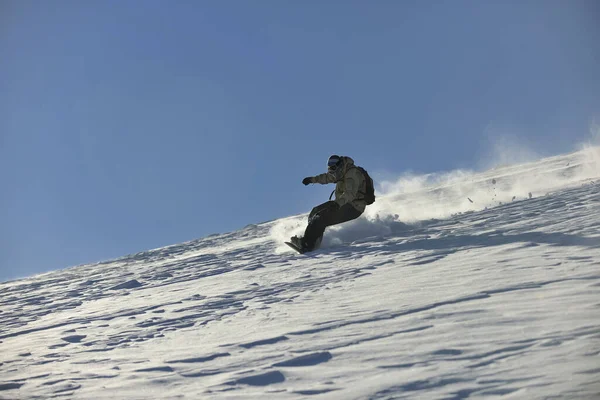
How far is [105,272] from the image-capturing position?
14.7 meters

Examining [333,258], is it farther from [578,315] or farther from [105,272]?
[105,272]

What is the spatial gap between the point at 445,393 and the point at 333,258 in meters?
6.48

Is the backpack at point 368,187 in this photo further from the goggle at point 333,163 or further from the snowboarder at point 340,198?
the goggle at point 333,163

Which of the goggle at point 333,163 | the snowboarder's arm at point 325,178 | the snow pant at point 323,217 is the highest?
the goggle at point 333,163

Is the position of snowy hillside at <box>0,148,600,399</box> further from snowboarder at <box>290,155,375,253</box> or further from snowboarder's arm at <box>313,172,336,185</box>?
snowboarder's arm at <box>313,172,336,185</box>

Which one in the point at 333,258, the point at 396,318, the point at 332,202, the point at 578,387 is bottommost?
the point at 578,387

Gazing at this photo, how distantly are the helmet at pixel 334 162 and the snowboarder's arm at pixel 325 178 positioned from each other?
0.57 ft

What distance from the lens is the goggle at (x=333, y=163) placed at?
12.1 meters

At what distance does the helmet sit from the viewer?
1209 centimetres

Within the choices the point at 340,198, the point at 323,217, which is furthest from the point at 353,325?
the point at 340,198

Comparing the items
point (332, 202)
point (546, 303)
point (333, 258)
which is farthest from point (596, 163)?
point (546, 303)

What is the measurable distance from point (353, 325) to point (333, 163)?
6987 millimetres

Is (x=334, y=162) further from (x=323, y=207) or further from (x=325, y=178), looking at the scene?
(x=323, y=207)

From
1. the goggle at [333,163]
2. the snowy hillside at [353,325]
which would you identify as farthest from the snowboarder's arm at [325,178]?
the snowy hillside at [353,325]
